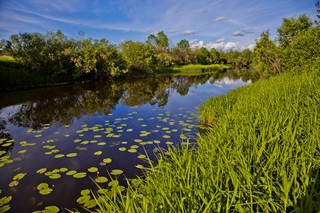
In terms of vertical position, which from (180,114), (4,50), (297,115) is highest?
(4,50)

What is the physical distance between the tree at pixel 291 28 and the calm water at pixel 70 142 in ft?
36.7

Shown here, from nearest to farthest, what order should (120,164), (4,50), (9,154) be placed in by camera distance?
(120,164)
(9,154)
(4,50)

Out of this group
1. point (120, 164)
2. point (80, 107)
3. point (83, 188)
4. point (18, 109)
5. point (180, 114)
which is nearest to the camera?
point (83, 188)

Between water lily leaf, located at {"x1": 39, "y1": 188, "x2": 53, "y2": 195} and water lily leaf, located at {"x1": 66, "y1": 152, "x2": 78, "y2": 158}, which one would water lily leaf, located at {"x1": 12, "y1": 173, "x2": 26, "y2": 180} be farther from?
water lily leaf, located at {"x1": 66, "y1": 152, "x2": 78, "y2": 158}

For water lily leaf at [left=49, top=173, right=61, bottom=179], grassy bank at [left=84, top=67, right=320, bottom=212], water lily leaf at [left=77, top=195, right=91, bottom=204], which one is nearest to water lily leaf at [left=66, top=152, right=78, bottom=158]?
water lily leaf at [left=49, top=173, right=61, bottom=179]

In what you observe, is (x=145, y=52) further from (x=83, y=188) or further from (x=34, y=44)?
(x=83, y=188)

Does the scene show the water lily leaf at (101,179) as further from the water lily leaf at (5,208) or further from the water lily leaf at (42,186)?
the water lily leaf at (5,208)

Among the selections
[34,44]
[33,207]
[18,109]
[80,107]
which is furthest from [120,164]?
[34,44]

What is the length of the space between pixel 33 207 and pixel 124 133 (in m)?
4.70

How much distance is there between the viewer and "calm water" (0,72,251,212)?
502 centimetres

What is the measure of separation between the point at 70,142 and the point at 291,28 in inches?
721

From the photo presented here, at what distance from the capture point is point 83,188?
196 inches

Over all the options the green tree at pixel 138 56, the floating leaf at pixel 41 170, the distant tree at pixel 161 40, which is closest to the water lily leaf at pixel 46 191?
the floating leaf at pixel 41 170

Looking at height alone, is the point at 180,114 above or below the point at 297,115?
below
